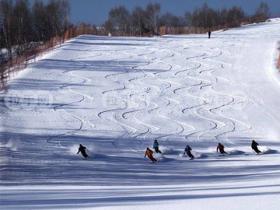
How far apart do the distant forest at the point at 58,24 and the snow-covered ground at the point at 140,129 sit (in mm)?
2739

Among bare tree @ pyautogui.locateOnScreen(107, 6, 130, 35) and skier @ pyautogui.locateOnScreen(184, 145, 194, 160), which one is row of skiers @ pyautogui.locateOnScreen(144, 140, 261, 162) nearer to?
skier @ pyautogui.locateOnScreen(184, 145, 194, 160)

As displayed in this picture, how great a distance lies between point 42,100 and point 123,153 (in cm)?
673

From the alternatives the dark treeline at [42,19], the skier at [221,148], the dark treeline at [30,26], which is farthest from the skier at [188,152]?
the dark treeline at [42,19]

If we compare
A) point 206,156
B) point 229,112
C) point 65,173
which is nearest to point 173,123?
point 229,112

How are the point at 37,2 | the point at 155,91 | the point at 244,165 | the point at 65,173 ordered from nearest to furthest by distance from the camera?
the point at 65,173 → the point at 244,165 → the point at 155,91 → the point at 37,2

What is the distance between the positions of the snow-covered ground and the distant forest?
2.74 meters

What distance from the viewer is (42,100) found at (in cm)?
2164

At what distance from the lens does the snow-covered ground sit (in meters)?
9.42

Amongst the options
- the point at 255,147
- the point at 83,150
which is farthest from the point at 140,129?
the point at 255,147

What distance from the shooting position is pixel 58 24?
52.8 m

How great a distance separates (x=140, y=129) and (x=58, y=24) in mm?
35930

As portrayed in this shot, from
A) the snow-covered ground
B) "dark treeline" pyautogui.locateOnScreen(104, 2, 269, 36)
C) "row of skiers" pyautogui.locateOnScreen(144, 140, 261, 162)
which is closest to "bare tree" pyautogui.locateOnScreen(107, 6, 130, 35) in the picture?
"dark treeline" pyautogui.locateOnScreen(104, 2, 269, 36)

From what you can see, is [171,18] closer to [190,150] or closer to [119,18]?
[119,18]

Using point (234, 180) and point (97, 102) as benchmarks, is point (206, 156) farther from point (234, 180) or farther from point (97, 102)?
point (97, 102)
